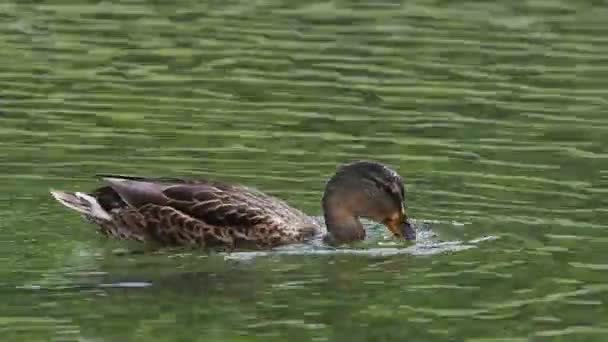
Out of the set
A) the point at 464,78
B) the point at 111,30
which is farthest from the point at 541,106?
the point at 111,30

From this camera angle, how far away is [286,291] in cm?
1326

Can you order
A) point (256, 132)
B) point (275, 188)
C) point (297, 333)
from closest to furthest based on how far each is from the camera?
point (297, 333)
point (275, 188)
point (256, 132)

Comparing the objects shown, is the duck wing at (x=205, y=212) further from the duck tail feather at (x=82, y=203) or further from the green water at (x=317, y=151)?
the green water at (x=317, y=151)

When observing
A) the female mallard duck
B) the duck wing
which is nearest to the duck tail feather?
the female mallard duck

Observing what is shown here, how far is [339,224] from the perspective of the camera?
1519cm

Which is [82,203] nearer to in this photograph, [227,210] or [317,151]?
[227,210]

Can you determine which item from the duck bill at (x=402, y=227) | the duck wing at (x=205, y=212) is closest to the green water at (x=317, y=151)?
the duck bill at (x=402, y=227)

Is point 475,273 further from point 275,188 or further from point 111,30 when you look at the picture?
point 111,30

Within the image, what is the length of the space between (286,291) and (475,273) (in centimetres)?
134

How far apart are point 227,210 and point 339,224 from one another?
0.82 m

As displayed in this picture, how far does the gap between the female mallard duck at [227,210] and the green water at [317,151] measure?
209 mm

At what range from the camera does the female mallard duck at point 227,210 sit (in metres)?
14.9

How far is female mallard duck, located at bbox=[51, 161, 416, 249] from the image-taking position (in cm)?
1494

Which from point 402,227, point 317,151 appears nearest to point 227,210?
point 402,227
